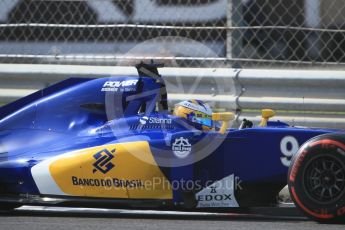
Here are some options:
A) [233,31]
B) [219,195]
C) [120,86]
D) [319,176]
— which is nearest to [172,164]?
[219,195]

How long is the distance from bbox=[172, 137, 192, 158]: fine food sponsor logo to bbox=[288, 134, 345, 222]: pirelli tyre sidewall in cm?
82

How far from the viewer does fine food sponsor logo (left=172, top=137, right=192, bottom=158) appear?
700cm

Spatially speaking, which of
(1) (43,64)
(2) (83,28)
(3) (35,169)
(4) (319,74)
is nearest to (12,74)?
(1) (43,64)

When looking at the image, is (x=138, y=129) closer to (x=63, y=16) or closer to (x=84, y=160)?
(x=84, y=160)

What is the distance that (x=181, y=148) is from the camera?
700cm

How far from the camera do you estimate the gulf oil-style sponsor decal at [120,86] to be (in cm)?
764

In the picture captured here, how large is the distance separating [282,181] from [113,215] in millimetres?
1390

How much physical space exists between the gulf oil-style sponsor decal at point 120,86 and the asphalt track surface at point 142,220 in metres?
1.00

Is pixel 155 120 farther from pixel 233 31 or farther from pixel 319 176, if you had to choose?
pixel 233 31

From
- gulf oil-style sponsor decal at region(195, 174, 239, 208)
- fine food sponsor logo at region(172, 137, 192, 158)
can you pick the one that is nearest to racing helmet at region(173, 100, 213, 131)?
fine food sponsor logo at region(172, 137, 192, 158)

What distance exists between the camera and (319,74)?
8.58 metres

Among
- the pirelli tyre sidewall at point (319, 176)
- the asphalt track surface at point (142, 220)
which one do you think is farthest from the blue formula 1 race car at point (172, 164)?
the asphalt track surface at point (142, 220)

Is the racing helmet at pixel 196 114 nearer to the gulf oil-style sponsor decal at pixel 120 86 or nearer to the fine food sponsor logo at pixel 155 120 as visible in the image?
the fine food sponsor logo at pixel 155 120

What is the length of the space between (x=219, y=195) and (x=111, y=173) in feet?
2.75
